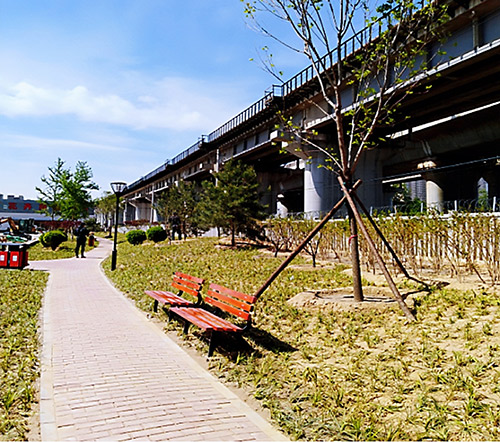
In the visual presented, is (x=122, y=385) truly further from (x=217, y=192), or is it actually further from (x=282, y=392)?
(x=217, y=192)

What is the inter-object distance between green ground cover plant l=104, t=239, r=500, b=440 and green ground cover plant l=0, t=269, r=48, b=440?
6.92ft

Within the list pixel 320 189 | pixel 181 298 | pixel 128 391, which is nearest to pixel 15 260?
pixel 181 298

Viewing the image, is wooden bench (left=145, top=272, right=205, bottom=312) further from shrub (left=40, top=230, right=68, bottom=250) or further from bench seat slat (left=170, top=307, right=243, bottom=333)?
shrub (left=40, top=230, right=68, bottom=250)

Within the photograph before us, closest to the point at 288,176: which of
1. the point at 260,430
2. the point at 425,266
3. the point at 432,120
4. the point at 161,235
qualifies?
the point at 161,235

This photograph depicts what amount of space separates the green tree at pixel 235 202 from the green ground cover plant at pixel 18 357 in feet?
34.5

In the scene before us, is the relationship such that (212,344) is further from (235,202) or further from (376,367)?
(235,202)

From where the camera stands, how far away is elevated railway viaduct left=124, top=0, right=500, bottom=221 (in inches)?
546

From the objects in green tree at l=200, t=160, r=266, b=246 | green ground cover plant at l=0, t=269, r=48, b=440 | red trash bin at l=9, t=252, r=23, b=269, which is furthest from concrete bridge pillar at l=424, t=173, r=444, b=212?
green ground cover plant at l=0, t=269, r=48, b=440

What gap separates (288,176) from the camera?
129 ft

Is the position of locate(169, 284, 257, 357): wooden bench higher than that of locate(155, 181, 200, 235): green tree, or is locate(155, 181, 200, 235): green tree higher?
locate(155, 181, 200, 235): green tree

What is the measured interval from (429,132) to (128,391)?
25268 mm

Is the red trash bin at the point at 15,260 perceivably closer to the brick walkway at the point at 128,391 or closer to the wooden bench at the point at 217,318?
the brick walkway at the point at 128,391

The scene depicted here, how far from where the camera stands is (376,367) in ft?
15.8

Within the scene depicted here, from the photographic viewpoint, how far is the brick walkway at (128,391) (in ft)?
12.1
